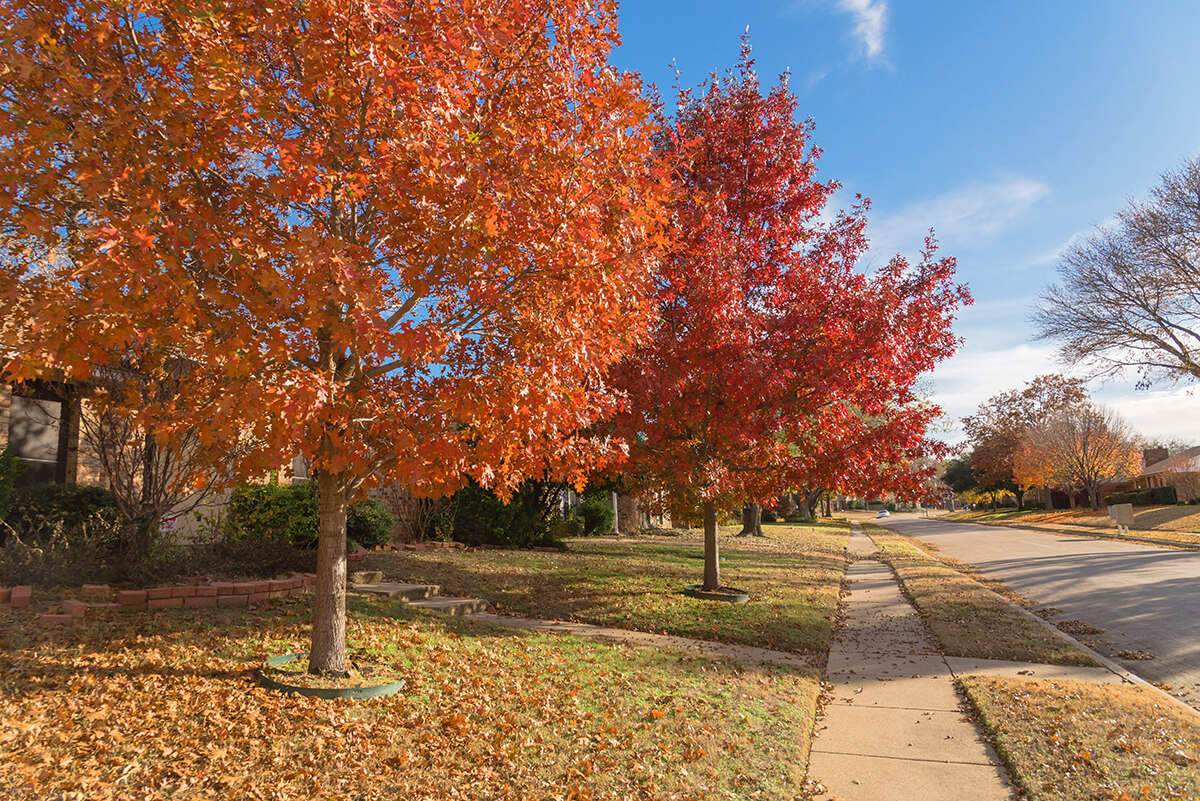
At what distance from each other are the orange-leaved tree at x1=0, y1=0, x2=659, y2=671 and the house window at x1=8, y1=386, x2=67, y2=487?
6.72m

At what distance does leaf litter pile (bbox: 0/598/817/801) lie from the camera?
12.6 ft

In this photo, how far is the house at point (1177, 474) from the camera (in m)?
42.9

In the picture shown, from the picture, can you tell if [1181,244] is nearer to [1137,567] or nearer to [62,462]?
[1137,567]

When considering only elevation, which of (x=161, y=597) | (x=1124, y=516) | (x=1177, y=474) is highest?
(x=1177, y=474)

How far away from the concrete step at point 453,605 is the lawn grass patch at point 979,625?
5943 millimetres

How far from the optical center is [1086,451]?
156 feet

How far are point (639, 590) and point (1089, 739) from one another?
283 inches

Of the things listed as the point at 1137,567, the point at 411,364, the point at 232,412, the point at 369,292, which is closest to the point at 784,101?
the point at 411,364

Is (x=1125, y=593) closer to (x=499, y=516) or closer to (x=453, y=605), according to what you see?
(x=453, y=605)

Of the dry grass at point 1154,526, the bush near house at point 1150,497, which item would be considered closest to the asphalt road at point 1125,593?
the dry grass at point 1154,526

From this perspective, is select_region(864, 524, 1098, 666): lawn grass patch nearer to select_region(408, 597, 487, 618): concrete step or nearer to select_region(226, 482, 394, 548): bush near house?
select_region(408, 597, 487, 618): concrete step

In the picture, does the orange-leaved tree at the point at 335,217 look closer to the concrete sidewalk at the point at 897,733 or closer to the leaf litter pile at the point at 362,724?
the leaf litter pile at the point at 362,724

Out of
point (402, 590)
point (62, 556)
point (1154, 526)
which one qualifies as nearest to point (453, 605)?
point (402, 590)

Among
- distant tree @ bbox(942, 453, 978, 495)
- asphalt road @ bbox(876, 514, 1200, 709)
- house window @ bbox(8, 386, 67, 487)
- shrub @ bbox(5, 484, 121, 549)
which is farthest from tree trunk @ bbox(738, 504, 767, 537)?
→ distant tree @ bbox(942, 453, 978, 495)
